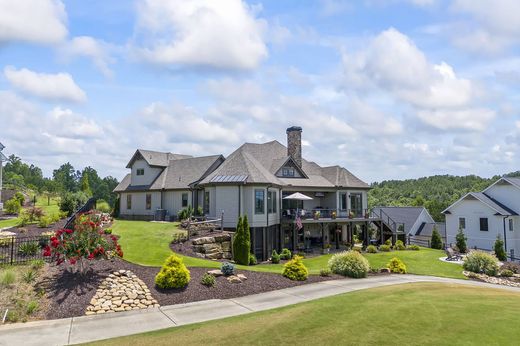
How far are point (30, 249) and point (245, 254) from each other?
486 inches

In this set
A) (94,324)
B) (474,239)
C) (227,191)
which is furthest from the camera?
(474,239)

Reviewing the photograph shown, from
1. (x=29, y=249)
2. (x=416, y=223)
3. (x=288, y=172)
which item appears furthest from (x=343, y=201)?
(x=29, y=249)

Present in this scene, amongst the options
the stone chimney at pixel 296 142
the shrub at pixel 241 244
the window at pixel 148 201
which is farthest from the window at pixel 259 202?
the window at pixel 148 201

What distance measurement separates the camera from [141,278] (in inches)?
604

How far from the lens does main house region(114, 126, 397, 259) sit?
28734 mm

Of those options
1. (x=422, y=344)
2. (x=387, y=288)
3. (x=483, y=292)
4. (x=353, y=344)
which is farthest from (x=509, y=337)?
(x=483, y=292)

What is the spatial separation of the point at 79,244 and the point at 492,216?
139ft

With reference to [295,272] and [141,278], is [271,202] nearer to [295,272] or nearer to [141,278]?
[295,272]

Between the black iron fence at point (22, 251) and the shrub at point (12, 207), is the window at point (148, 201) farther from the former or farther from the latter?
the black iron fence at point (22, 251)

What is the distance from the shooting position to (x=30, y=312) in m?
12.0

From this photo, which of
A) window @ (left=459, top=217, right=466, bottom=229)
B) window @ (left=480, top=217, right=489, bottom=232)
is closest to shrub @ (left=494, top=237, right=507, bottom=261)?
window @ (left=480, top=217, right=489, bottom=232)

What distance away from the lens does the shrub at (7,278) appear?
13.2 m

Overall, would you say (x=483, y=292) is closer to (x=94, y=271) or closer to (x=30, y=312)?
(x=94, y=271)

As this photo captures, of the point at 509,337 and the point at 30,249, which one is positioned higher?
the point at 30,249
